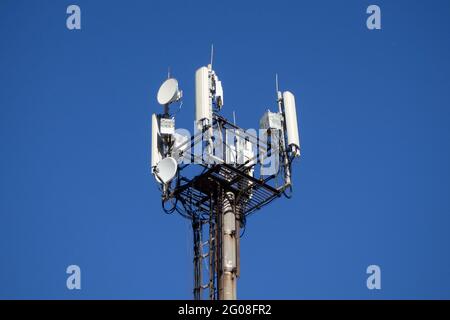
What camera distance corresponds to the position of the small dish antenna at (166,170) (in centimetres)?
5284

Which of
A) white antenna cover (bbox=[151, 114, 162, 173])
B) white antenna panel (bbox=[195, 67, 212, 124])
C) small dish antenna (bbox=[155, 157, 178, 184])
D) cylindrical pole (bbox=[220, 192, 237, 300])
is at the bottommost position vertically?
cylindrical pole (bbox=[220, 192, 237, 300])

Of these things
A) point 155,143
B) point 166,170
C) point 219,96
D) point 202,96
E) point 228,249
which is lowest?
point 228,249

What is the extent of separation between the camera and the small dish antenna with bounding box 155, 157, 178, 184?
173ft

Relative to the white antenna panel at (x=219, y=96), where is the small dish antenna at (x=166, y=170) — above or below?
below

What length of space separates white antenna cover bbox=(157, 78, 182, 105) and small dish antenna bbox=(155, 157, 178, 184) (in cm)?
330

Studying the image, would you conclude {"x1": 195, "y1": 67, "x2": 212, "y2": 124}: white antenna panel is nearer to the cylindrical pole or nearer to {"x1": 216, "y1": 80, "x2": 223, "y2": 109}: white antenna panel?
{"x1": 216, "y1": 80, "x2": 223, "y2": 109}: white antenna panel

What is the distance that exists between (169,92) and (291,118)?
218 inches

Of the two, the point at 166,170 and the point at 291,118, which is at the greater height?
the point at 291,118

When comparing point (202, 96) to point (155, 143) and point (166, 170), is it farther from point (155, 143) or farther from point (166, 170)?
point (166, 170)

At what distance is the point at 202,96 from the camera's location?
53.3m

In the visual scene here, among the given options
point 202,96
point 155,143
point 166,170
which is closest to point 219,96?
point 202,96

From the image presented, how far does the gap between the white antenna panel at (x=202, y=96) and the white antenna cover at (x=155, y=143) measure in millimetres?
2690

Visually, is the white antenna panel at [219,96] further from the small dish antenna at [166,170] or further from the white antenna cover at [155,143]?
the small dish antenna at [166,170]
